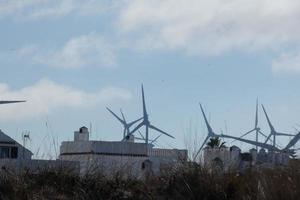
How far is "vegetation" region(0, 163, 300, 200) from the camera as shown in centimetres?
1506

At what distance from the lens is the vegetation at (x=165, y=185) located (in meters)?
15.1

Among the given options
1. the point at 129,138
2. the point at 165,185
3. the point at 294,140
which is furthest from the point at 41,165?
the point at 129,138

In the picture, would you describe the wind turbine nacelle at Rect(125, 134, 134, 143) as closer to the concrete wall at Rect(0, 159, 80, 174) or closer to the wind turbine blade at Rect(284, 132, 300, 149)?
the concrete wall at Rect(0, 159, 80, 174)

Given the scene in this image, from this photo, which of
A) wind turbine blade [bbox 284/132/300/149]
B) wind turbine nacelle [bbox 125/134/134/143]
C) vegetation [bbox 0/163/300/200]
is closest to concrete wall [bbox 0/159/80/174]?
vegetation [bbox 0/163/300/200]

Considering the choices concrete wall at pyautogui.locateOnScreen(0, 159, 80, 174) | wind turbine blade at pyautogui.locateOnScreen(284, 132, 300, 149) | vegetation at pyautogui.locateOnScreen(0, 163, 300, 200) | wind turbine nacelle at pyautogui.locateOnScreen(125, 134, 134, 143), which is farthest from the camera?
wind turbine nacelle at pyautogui.locateOnScreen(125, 134, 134, 143)

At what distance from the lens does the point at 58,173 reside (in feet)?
65.9

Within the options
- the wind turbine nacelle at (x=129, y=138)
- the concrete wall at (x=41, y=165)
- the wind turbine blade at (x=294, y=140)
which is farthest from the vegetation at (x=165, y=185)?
the wind turbine nacelle at (x=129, y=138)

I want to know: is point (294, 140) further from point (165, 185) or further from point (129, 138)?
point (129, 138)

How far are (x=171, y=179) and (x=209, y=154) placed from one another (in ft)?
8.64

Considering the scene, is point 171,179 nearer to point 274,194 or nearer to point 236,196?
point 236,196

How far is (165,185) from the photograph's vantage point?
18.1 m

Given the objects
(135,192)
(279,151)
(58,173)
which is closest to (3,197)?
(58,173)

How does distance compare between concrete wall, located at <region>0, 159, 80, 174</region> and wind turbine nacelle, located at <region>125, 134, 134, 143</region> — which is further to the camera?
wind turbine nacelle, located at <region>125, 134, 134, 143</region>

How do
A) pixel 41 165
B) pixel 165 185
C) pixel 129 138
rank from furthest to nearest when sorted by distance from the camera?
pixel 129 138 < pixel 41 165 < pixel 165 185
